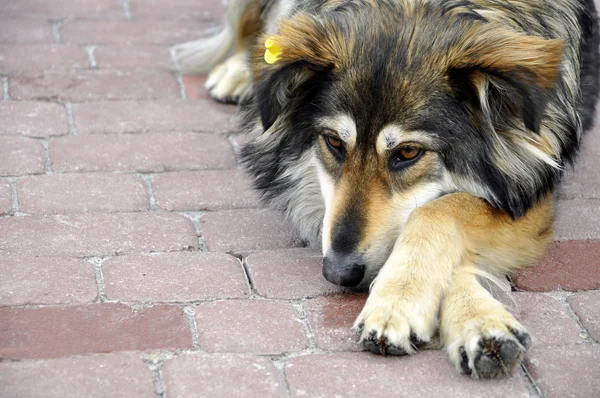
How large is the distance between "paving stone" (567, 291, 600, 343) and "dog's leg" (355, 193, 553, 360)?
10.2 inches

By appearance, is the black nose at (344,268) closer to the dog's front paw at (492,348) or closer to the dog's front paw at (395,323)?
the dog's front paw at (395,323)

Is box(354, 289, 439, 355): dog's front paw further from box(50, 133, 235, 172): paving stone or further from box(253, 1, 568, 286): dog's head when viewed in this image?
box(50, 133, 235, 172): paving stone

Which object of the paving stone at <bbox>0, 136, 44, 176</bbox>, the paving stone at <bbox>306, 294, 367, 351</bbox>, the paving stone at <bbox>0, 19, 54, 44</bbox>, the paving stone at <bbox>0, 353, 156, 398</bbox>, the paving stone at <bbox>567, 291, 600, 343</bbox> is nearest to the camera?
the paving stone at <bbox>0, 353, 156, 398</bbox>

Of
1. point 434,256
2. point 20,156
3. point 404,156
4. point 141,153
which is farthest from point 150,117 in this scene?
point 434,256

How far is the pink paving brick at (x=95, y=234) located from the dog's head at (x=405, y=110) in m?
0.63

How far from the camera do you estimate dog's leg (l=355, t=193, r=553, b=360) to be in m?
2.78

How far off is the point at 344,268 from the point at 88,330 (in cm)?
87

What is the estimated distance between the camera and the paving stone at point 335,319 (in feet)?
9.37

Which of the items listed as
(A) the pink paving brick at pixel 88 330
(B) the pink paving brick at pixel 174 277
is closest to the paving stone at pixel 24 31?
(B) the pink paving brick at pixel 174 277

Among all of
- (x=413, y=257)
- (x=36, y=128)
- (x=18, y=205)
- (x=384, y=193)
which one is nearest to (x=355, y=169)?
(x=384, y=193)

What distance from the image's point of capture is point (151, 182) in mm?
3922

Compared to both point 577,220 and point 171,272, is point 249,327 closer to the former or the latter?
point 171,272

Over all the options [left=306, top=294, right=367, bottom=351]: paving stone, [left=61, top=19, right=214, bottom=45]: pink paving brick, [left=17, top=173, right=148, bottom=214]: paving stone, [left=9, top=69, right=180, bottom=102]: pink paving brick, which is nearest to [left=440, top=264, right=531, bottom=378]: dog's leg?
[left=306, top=294, right=367, bottom=351]: paving stone

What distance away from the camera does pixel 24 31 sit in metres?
5.35
